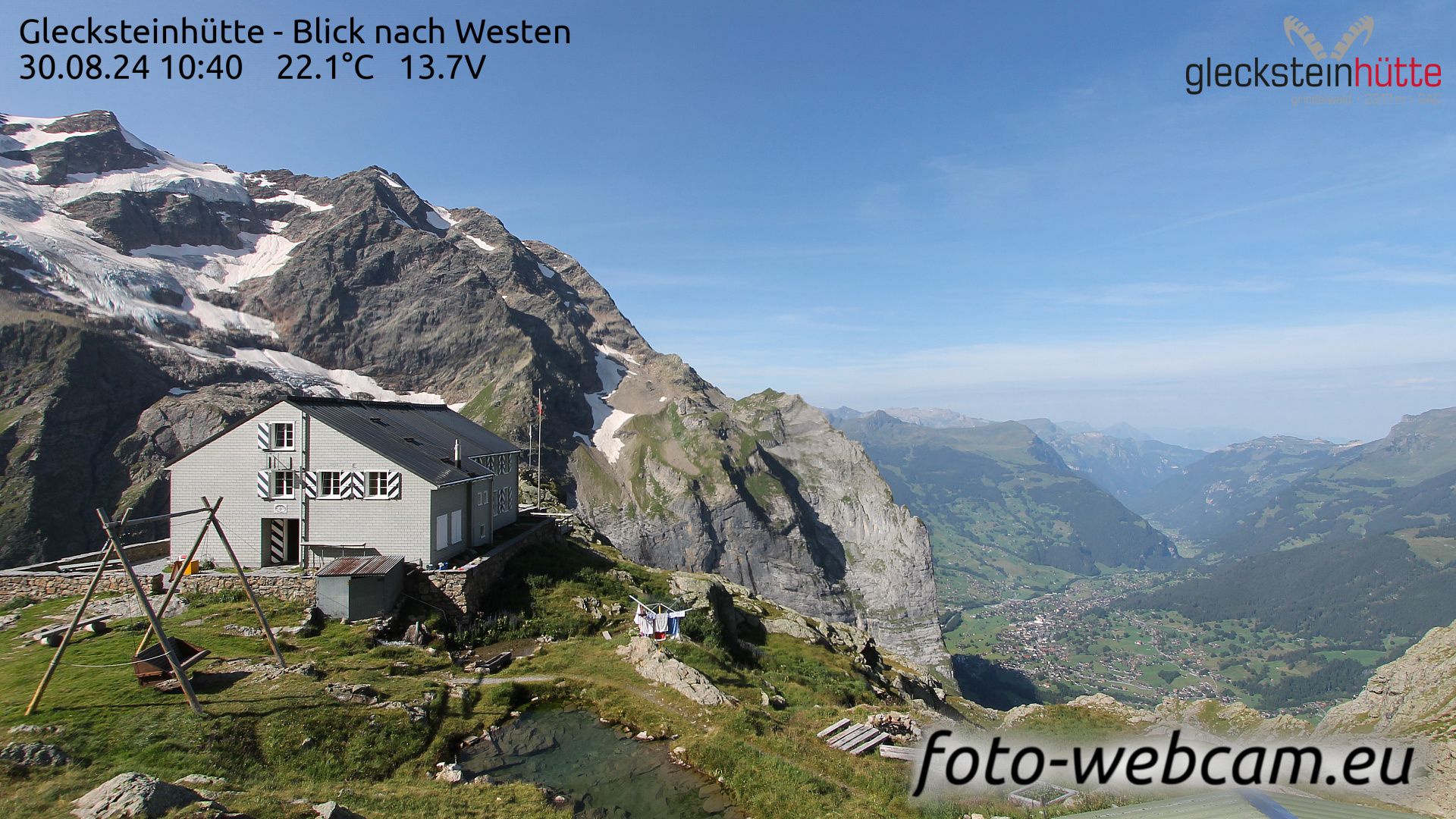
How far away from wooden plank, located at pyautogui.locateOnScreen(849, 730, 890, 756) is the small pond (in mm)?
5479

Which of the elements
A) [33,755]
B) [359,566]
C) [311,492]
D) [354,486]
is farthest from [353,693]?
[311,492]

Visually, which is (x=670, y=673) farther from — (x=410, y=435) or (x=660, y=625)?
(x=410, y=435)

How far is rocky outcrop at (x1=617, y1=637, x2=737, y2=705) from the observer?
24641 millimetres

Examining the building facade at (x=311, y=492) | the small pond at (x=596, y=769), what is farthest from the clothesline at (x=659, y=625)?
the building facade at (x=311, y=492)

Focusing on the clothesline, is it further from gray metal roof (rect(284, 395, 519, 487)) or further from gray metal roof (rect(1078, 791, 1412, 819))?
gray metal roof (rect(1078, 791, 1412, 819))

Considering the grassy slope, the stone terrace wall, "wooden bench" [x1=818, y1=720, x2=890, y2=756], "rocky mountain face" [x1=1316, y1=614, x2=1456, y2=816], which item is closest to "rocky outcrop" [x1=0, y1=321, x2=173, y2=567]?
the grassy slope

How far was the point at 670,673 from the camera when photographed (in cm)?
2617

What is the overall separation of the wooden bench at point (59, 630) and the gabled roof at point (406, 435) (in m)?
9.44

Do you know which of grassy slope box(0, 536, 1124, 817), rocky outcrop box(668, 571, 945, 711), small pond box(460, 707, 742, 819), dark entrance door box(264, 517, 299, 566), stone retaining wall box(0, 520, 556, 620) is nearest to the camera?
grassy slope box(0, 536, 1124, 817)

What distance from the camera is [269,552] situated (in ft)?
113

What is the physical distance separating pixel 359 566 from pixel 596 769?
16.7 m

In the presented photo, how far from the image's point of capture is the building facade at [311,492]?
33.1 meters

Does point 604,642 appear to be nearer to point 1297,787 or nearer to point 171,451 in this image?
point 1297,787

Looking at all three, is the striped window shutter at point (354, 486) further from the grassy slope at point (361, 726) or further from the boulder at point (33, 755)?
the boulder at point (33, 755)
